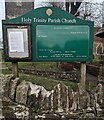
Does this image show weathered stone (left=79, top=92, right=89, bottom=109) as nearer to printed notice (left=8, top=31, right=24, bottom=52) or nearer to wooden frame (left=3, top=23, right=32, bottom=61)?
wooden frame (left=3, top=23, right=32, bottom=61)

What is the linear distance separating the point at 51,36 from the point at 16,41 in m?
1.02

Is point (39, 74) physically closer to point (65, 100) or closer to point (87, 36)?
point (87, 36)

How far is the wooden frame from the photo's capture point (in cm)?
587

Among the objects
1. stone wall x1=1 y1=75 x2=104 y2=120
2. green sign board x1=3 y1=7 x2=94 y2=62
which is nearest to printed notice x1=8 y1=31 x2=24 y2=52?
green sign board x1=3 y1=7 x2=94 y2=62

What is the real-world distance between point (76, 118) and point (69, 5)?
15.8 meters

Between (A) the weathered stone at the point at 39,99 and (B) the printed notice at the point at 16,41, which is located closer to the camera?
(A) the weathered stone at the point at 39,99

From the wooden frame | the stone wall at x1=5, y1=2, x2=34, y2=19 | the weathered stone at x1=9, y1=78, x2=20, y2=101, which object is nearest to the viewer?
the weathered stone at x1=9, y1=78, x2=20, y2=101

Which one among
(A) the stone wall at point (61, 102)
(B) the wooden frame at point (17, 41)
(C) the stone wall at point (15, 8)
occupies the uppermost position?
(C) the stone wall at point (15, 8)

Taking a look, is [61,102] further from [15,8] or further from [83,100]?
[15,8]

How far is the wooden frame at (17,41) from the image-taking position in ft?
19.2

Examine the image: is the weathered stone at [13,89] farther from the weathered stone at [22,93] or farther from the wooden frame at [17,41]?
the wooden frame at [17,41]

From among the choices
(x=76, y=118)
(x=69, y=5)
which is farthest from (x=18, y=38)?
(x=69, y=5)

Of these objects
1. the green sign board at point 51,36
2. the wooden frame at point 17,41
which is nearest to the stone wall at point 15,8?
the green sign board at point 51,36

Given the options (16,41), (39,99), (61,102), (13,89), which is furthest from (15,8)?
(61,102)
